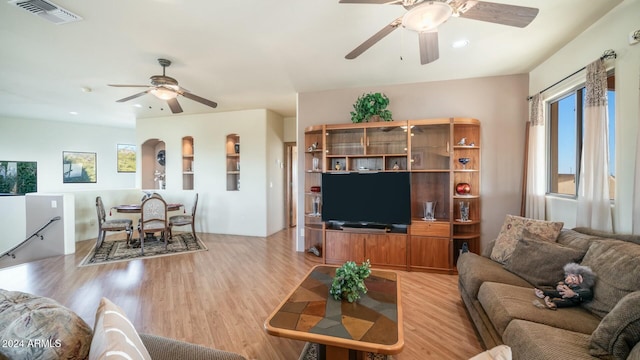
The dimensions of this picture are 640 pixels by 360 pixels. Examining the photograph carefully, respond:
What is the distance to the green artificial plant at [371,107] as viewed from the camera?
405cm

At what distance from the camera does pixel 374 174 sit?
3996 mm

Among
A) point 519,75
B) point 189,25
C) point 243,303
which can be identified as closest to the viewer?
point 189,25

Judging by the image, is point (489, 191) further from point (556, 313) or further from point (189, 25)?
point (189, 25)

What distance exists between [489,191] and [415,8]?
3.28 m

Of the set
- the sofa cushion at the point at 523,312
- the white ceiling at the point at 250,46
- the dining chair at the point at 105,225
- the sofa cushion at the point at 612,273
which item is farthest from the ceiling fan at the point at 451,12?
the dining chair at the point at 105,225

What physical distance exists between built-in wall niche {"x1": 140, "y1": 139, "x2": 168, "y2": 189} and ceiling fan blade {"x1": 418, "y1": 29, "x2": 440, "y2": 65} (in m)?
6.81

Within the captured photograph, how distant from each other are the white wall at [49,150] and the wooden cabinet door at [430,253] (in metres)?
8.28

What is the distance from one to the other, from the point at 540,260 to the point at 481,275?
465mm

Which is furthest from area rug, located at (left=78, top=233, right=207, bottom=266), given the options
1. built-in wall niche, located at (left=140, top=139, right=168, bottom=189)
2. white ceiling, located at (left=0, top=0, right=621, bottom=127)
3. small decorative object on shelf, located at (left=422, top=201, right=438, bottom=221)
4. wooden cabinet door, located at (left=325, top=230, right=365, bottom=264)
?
small decorative object on shelf, located at (left=422, top=201, right=438, bottom=221)

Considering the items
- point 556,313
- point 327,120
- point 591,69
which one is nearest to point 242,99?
point 327,120

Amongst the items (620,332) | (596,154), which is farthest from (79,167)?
(596,154)

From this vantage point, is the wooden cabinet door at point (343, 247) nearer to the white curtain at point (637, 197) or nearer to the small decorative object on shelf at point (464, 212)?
the small decorative object on shelf at point (464, 212)

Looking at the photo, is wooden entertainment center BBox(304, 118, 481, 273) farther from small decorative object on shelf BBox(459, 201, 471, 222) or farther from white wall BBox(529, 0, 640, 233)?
white wall BBox(529, 0, 640, 233)

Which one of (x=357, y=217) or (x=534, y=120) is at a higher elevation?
(x=534, y=120)
